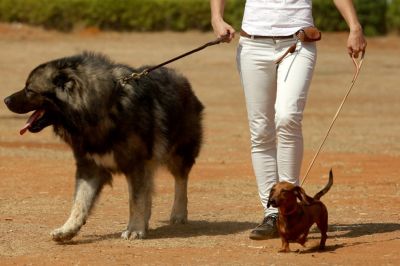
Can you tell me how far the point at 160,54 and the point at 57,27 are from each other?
722 centimetres

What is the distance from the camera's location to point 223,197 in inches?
478

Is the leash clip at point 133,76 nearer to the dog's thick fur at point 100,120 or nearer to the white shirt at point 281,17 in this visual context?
the dog's thick fur at point 100,120

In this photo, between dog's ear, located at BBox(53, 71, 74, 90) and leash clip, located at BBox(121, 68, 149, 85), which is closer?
dog's ear, located at BBox(53, 71, 74, 90)

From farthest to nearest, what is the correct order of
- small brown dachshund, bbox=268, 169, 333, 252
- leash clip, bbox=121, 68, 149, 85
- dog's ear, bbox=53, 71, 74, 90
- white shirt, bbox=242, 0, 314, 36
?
leash clip, bbox=121, 68, 149, 85
dog's ear, bbox=53, 71, 74, 90
white shirt, bbox=242, 0, 314, 36
small brown dachshund, bbox=268, 169, 333, 252

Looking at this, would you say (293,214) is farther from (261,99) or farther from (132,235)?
(132,235)

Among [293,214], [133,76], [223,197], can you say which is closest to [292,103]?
[293,214]

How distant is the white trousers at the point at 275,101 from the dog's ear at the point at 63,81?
1.33 meters

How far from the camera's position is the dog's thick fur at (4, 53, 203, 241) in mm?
9289

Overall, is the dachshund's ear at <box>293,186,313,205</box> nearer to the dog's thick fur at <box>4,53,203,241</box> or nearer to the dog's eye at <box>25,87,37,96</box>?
the dog's thick fur at <box>4,53,203,241</box>

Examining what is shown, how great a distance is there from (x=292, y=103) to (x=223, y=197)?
11.3ft

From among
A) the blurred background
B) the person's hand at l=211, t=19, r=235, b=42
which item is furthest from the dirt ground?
the blurred background

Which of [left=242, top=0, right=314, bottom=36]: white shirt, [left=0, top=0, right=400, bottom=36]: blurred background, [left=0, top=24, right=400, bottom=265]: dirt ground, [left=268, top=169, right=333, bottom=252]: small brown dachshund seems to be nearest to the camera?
[left=268, top=169, right=333, bottom=252]: small brown dachshund

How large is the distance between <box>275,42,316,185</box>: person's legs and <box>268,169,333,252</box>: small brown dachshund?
0.60 meters

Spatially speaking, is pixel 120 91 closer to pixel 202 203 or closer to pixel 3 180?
pixel 202 203
